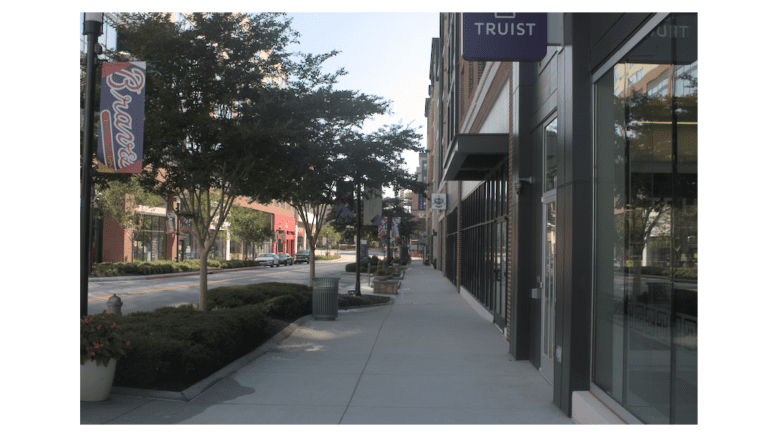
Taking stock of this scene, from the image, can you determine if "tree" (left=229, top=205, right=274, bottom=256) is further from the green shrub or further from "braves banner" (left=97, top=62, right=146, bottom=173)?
"braves banner" (left=97, top=62, right=146, bottom=173)

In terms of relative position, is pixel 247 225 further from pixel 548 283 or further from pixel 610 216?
pixel 610 216

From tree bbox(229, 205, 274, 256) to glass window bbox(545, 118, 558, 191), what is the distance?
44115 millimetres

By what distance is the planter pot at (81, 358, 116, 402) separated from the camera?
6.09 meters

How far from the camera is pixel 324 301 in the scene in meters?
14.1

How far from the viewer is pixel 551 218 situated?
797 cm

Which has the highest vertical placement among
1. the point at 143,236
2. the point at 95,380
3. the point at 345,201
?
the point at 345,201

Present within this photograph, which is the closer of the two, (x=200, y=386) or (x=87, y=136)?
(x=200, y=386)

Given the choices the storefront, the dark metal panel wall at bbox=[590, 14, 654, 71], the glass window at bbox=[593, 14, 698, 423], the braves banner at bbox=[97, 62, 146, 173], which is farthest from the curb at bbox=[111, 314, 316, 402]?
the storefront

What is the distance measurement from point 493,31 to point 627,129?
2187 mm

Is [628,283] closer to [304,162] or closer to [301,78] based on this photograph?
[304,162]

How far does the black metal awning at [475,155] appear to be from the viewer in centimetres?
1074

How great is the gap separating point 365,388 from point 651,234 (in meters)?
4.12

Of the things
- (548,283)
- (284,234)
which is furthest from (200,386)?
(284,234)

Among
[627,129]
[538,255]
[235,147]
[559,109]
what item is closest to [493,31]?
[559,109]
